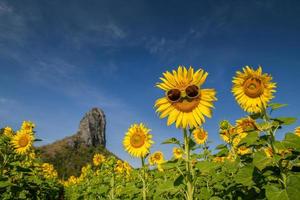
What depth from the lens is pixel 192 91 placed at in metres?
4.93

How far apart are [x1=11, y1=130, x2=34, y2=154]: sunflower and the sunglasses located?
7.55 m

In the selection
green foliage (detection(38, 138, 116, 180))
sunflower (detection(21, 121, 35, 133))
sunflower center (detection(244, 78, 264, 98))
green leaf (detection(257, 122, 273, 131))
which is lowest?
green leaf (detection(257, 122, 273, 131))


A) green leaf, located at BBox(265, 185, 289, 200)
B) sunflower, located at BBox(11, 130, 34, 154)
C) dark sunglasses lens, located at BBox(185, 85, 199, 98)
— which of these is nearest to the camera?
green leaf, located at BBox(265, 185, 289, 200)

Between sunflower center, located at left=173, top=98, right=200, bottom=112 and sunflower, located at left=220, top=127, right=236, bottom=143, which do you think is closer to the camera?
sunflower center, located at left=173, top=98, right=200, bottom=112

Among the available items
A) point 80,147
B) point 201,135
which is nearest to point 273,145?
point 201,135

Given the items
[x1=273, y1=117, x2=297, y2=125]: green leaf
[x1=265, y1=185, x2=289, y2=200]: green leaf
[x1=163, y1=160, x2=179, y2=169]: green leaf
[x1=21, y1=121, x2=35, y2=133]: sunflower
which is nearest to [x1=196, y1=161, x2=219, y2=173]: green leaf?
[x1=163, y1=160, x2=179, y2=169]: green leaf

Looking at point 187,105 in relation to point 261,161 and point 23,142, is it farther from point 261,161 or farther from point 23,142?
point 23,142

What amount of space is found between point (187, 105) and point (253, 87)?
1535 mm

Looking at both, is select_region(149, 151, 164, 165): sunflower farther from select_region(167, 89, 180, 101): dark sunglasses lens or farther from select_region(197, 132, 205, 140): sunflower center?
select_region(167, 89, 180, 101): dark sunglasses lens

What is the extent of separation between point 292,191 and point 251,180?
637mm

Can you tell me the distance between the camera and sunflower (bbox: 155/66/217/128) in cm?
483

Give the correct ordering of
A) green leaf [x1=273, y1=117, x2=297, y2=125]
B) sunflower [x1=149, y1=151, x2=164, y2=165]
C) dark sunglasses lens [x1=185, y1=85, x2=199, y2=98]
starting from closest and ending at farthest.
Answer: dark sunglasses lens [x1=185, y1=85, x2=199, y2=98]
green leaf [x1=273, y1=117, x2=297, y2=125]
sunflower [x1=149, y1=151, x2=164, y2=165]

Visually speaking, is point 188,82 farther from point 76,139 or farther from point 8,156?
point 76,139

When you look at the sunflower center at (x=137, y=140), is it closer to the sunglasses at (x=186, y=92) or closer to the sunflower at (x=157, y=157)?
the sunglasses at (x=186, y=92)
